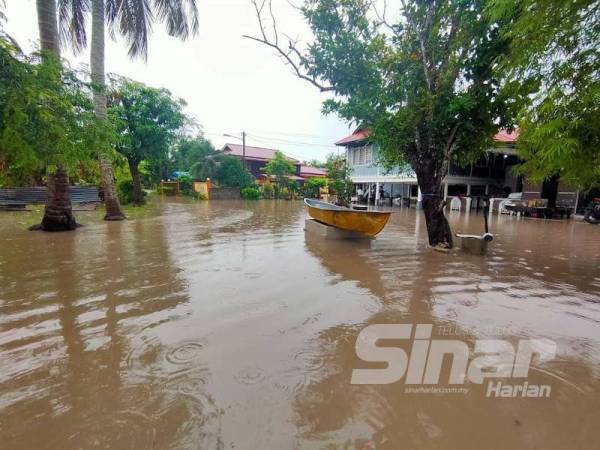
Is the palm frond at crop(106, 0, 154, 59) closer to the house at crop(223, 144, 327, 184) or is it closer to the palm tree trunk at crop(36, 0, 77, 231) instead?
the palm tree trunk at crop(36, 0, 77, 231)

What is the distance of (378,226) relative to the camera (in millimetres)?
8680

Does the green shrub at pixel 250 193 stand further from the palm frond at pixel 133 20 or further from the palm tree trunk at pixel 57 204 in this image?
the palm tree trunk at pixel 57 204

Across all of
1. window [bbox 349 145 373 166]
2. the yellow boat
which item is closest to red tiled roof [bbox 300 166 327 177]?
window [bbox 349 145 373 166]

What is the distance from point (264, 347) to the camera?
3256 mm

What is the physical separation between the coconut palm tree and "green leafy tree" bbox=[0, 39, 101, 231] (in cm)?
558

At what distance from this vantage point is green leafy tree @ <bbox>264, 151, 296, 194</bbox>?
33.1 metres

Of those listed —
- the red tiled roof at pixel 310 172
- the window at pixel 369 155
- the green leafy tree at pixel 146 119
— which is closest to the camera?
the green leafy tree at pixel 146 119

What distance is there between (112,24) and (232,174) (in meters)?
18.6

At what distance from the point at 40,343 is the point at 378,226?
715cm

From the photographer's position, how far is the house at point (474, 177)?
19.8 meters

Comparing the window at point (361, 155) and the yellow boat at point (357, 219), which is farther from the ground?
the window at point (361, 155)

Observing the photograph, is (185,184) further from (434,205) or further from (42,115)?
(42,115)

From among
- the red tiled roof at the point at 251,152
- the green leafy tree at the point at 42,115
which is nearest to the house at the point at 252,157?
the red tiled roof at the point at 251,152

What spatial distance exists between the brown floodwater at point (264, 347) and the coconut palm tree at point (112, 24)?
6.13 meters
